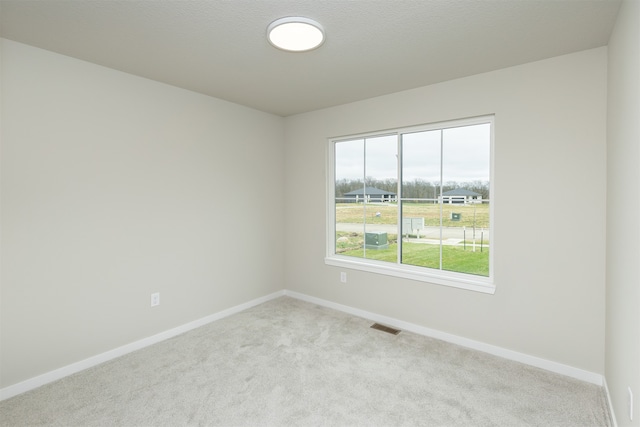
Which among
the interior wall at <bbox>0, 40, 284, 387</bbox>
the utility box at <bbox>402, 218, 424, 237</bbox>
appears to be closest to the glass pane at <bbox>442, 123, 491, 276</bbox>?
the utility box at <bbox>402, 218, 424, 237</bbox>

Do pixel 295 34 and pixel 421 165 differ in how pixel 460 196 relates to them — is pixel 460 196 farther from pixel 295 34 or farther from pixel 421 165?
pixel 295 34

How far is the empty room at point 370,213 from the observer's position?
1.90 m

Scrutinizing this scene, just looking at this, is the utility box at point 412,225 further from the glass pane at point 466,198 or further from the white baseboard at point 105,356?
the white baseboard at point 105,356

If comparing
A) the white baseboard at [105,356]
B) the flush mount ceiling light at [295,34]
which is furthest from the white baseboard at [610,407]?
the white baseboard at [105,356]

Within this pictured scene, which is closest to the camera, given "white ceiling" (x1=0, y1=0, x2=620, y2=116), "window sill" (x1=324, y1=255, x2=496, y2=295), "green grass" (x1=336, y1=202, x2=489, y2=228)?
"white ceiling" (x1=0, y1=0, x2=620, y2=116)

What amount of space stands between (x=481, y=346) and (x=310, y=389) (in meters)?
1.60

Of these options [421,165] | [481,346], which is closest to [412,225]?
[421,165]

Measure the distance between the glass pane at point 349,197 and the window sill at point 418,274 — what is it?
0.19m

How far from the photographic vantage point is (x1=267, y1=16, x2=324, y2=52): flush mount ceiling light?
6.23 feet

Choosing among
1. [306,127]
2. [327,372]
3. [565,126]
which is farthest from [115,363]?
[565,126]

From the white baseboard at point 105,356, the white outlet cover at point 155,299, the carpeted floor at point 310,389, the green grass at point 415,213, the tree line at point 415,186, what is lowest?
the carpeted floor at point 310,389

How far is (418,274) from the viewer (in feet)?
10.3

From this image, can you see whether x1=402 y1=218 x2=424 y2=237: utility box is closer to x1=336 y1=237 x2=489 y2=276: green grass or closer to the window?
the window

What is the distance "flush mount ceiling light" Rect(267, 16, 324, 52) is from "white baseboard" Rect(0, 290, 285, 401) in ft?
9.12
